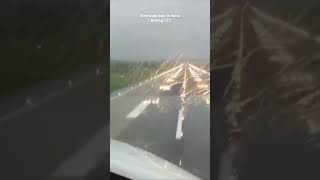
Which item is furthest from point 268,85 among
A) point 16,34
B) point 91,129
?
point 16,34

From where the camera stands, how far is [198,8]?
2.77 metres

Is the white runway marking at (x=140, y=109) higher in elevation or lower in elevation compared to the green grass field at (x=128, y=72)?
lower

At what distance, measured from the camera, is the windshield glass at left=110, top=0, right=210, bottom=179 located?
2.77 m

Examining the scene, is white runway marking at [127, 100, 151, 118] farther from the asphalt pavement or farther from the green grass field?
the green grass field

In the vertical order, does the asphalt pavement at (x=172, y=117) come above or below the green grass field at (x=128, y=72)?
below

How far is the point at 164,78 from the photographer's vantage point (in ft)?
9.20

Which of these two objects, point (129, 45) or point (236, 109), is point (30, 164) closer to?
point (129, 45)

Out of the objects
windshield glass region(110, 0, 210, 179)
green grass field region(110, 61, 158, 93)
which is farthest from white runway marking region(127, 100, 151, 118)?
green grass field region(110, 61, 158, 93)

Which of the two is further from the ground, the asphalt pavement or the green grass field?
the green grass field

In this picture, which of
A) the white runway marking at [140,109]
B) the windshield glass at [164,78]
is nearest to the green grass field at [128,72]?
the windshield glass at [164,78]

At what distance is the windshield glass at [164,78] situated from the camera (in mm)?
2766

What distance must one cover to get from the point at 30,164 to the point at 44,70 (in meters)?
0.56

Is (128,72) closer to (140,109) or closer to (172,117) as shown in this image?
(140,109)

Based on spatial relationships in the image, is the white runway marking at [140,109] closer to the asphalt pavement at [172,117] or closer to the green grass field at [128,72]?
the asphalt pavement at [172,117]
